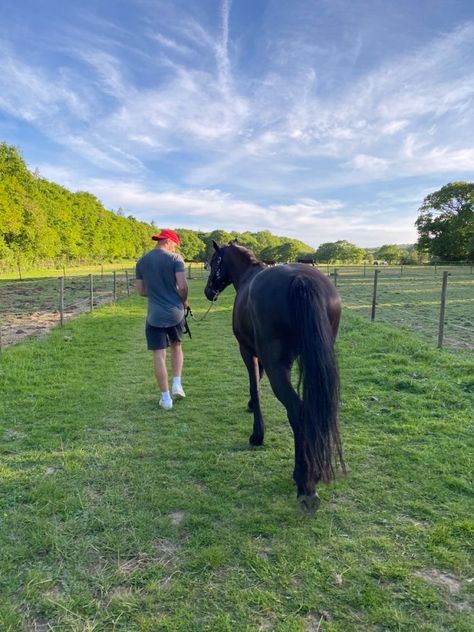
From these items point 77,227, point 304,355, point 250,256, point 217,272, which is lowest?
point 304,355

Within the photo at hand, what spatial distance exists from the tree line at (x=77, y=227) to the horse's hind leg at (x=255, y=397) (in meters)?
3.75

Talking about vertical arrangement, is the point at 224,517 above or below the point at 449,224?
below

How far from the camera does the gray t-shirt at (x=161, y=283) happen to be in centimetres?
440

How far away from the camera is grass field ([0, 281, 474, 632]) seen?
1871mm

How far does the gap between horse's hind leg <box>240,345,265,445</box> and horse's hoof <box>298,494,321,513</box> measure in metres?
1.00

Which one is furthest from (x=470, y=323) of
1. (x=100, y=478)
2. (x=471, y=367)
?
(x=100, y=478)

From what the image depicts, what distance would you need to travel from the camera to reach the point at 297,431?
2732mm

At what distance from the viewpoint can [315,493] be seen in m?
2.65

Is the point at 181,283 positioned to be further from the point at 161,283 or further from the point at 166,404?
the point at 166,404

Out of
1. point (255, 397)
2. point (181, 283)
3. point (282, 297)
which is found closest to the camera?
point (282, 297)

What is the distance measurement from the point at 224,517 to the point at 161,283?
2.66 metres

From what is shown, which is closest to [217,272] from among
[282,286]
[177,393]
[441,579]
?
[177,393]

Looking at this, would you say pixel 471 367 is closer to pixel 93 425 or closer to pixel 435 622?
pixel 435 622

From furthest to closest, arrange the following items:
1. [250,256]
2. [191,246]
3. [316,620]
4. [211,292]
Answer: [191,246] → [211,292] → [250,256] → [316,620]
